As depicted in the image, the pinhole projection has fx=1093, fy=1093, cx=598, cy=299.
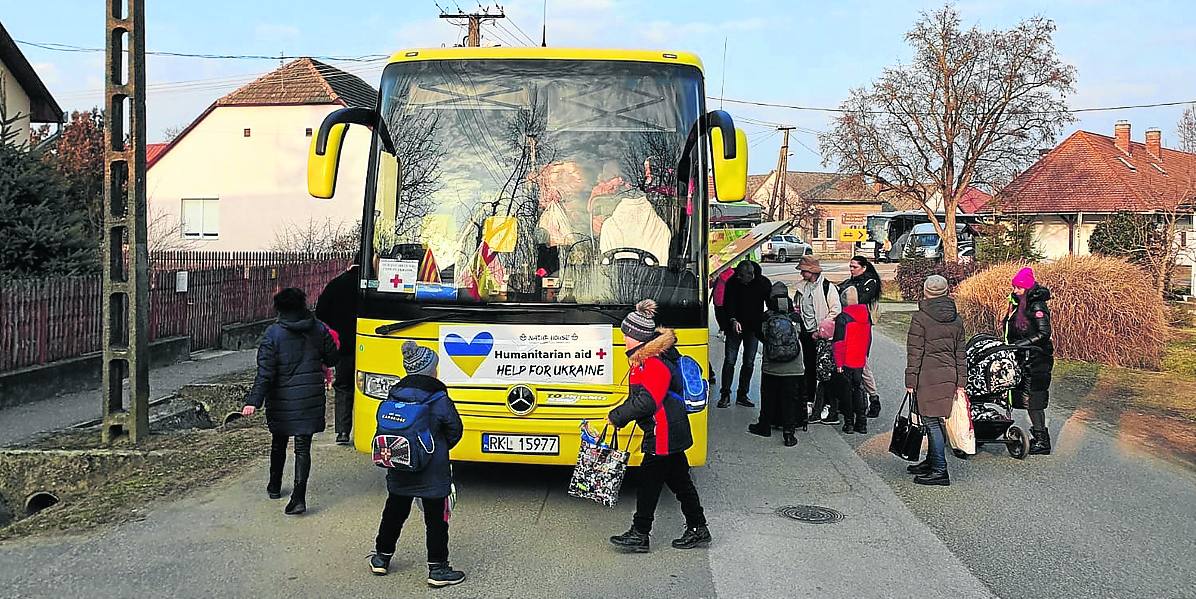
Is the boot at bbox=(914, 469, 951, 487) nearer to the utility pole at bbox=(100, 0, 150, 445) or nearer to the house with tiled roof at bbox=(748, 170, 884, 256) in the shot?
the utility pole at bbox=(100, 0, 150, 445)

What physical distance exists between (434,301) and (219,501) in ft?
7.22

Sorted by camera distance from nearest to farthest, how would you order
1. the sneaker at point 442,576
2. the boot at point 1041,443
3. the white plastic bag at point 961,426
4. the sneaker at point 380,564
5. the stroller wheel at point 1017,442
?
the sneaker at point 442,576 → the sneaker at point 380,564 → the white plastic bag at point 961,426 → the stroller wheel at point 1017,442 → the boot at point 1041,443

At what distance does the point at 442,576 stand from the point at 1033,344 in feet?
19.7

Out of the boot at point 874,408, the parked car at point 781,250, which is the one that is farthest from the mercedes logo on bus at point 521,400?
the parked car at point 781,250

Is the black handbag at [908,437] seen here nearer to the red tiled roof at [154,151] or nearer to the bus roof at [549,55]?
the bus roof at [549,55]

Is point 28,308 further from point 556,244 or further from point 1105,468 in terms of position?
point 1105,468

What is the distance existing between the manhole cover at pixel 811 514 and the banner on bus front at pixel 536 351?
1591 mm

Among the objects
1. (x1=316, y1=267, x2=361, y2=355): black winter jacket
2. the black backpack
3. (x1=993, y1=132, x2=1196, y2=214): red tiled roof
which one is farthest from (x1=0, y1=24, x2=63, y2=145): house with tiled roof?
(x1=993, y1=132, x2=1196, y2=214): red tiled roof

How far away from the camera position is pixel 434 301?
7.20 metres

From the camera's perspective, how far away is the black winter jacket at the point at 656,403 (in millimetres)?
6176

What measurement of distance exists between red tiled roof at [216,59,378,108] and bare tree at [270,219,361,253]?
4.66 meters

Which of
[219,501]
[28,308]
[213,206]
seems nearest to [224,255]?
[28,308]

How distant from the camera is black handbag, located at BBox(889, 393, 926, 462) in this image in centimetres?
871

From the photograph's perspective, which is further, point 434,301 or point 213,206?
point 213,206
